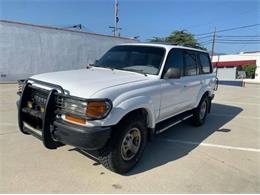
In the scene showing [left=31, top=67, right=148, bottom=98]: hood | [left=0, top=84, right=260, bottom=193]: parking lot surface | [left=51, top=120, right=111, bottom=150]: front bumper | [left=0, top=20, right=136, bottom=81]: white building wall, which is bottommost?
[left=0, top=84, right=260, bottom=193]: parking lot surface

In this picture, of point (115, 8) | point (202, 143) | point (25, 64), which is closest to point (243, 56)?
point (115, 8)

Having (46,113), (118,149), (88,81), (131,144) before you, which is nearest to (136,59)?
(88,81)

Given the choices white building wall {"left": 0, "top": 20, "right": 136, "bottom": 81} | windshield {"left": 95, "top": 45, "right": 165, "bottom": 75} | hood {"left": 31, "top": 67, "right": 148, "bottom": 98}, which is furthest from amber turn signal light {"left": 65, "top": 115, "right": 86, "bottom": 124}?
white building wall {"left": 0, "top": 20, "right": 136, "bottom": 81}

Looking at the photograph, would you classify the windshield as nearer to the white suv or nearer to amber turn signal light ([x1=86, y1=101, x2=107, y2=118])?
the white suv

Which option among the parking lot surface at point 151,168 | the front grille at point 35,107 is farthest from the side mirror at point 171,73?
the front grille at point 35,107

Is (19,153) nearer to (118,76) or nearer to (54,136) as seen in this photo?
(54,136)

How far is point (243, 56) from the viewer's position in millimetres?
54000

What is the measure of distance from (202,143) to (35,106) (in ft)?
11.4

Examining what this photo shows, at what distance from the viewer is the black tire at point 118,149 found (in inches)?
130

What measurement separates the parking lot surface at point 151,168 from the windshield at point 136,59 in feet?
5.18

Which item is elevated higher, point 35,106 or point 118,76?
point 118,76

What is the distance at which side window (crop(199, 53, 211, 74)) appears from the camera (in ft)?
20.7

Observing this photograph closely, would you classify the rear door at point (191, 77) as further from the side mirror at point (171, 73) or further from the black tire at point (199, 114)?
the side mirror at point (171, 73)

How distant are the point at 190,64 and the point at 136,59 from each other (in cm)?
158
